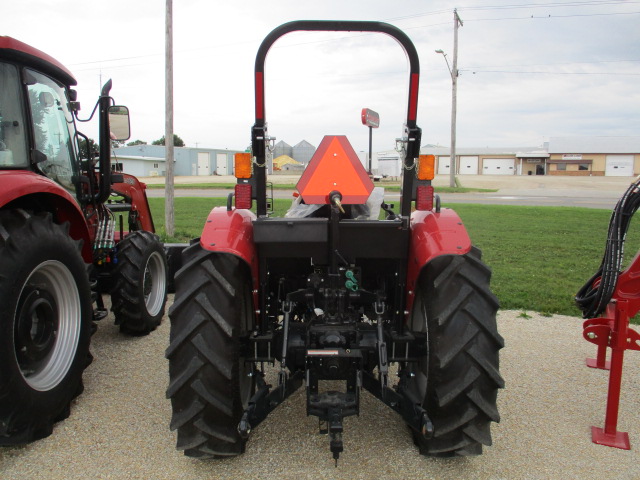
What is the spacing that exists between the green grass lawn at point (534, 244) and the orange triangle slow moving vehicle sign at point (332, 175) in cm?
426

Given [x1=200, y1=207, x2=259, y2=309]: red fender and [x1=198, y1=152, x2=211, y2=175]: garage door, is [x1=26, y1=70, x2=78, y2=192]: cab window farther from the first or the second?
[x1=198, y1=152, x2=211, y2=175]: garage door

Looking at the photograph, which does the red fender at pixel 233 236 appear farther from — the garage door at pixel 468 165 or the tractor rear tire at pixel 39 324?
the garage door at pixel 468 165

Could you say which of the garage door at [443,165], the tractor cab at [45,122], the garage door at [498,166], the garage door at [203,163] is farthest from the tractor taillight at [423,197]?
the garage door at [498,166]

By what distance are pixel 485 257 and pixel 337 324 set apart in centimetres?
728

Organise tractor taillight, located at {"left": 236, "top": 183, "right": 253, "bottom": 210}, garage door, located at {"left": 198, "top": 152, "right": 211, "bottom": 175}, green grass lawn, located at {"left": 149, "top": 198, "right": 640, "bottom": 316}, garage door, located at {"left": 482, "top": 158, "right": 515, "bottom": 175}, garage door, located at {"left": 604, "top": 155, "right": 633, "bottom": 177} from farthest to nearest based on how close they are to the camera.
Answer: garage door, located at {"left": 482, "top": 158, "right": 515, "bottom": 175}, garage door, located at {"left": 604, "top": 155, "right": 633, "bottom": 177}, garage door, located at {"left": 198, "top": 152, "right": 211, "bottom": 175}, green grass lawn, located at {"left": 149, "top": 198, "right": 640, "bottom": 316}, tractor taillight, located at {"left": 236, "top": 183, "right": 253, "bottom": 210}

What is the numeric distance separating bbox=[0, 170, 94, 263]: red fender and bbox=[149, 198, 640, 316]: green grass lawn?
194 inches

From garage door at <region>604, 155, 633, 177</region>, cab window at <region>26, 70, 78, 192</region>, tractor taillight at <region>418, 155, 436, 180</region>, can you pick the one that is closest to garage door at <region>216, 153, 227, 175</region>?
garage door at <region>604, 155, 633, 177</region>

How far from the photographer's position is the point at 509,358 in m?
5.03

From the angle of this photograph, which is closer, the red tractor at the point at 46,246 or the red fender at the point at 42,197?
the red tractor at the point at 46,246

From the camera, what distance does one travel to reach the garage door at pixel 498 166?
75250mm

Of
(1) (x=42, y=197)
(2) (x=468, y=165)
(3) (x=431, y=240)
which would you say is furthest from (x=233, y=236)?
(2) (x=468, y=165)

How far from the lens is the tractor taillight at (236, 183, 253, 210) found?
3.30m

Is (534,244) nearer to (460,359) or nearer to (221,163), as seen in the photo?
(460,359)

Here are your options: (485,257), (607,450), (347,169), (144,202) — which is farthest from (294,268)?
(485,257)
